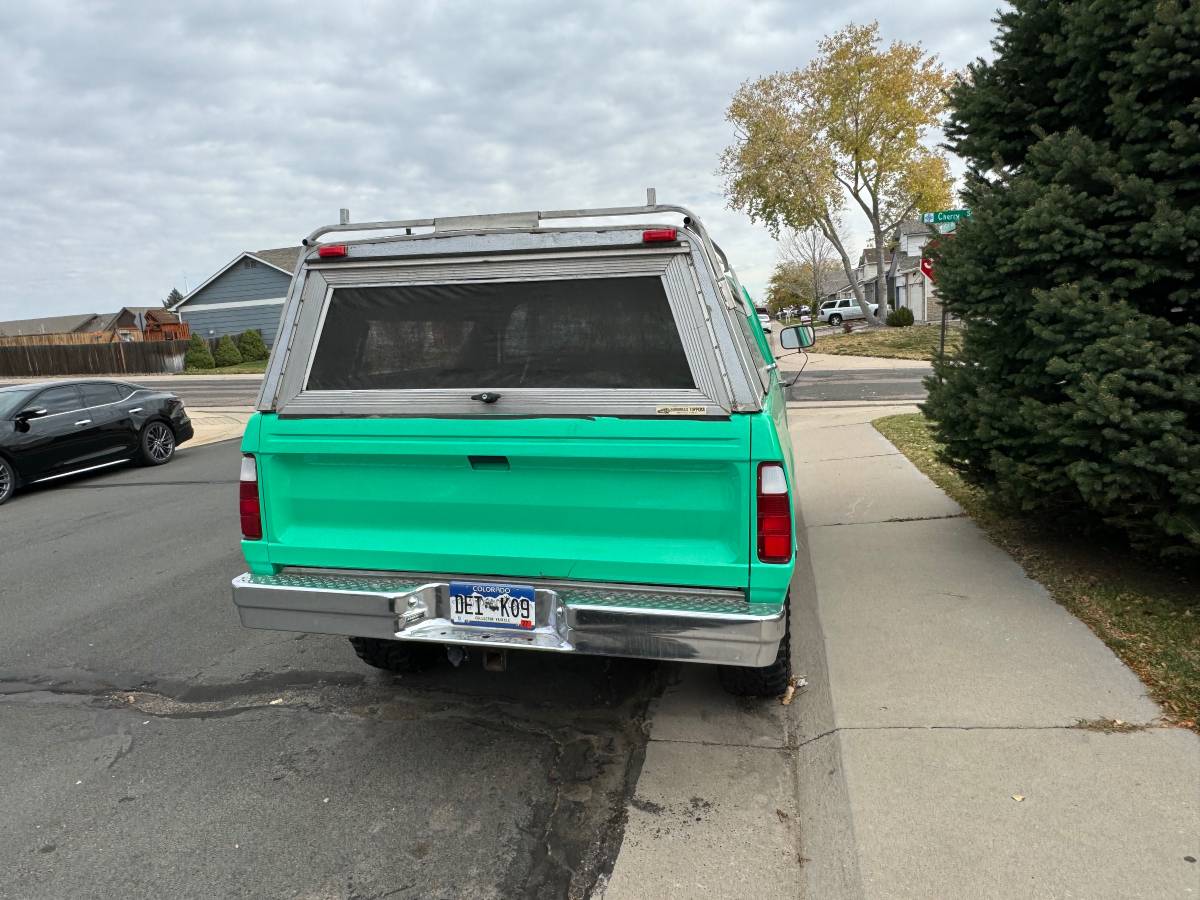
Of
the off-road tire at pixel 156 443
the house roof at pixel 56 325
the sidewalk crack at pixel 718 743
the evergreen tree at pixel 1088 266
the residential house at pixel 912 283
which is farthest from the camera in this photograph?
the house roof at pixel 56 325

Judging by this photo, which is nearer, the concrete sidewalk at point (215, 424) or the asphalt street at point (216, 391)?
the concrete sidewalk at point (215, 424)

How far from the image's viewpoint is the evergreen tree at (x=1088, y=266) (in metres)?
3.89

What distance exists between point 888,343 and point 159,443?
23715 millimetres

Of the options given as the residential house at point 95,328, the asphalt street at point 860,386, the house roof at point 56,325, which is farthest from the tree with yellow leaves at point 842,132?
the house roof at point 56,325

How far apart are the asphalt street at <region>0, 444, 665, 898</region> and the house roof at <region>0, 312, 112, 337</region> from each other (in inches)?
3613

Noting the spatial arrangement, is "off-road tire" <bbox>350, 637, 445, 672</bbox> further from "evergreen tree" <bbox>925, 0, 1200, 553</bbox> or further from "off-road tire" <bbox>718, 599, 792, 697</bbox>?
"evergreen tree" <bbox>925, 0, 1200, 553</bbox>

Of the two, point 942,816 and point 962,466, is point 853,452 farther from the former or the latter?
point 942,816

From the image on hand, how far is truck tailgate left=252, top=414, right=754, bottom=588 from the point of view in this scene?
301 centimetres

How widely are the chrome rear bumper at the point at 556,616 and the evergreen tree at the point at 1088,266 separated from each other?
2.10m

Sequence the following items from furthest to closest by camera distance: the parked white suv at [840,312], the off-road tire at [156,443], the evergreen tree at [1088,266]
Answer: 1. the parked white suv at [840,312]
2. the off-road tire at [156,443]
3. the evergreen tree at [1088,266]

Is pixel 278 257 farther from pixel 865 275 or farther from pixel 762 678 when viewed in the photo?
pixel 865 275

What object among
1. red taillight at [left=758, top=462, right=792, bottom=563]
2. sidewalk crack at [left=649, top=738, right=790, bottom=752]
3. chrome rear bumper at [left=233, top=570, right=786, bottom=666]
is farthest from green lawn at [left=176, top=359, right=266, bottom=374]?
red taillight at [left=758, top=462, right=792, bottom=563]

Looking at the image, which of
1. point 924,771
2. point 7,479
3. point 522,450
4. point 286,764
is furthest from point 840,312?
point 286,764

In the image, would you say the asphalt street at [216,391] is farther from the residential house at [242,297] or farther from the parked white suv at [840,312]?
the parked white suv at [840,312]
